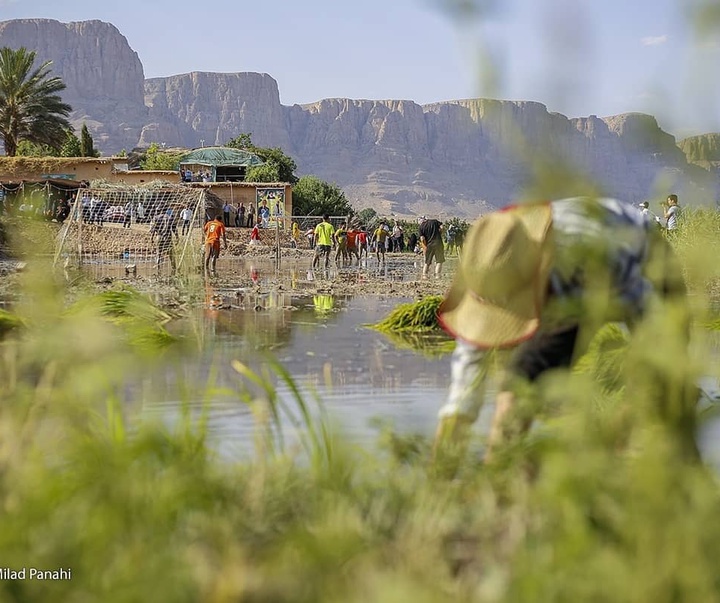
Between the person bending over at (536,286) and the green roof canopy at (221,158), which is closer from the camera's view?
the person bending over at (536,286)

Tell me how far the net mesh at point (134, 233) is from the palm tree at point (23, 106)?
11.2m

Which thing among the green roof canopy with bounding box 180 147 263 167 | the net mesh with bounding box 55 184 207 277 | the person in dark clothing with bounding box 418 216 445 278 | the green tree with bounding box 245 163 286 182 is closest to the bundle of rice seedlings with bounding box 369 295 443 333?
the net mesh with bounding box 55 184 207 277

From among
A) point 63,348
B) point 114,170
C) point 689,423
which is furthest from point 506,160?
point 114,170

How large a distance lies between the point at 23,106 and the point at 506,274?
53.2 m

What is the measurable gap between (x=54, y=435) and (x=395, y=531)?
3.70 ft

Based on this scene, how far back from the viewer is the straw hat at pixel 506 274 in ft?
13.2

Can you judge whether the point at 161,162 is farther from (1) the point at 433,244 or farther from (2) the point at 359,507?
(2) the point at 359,507

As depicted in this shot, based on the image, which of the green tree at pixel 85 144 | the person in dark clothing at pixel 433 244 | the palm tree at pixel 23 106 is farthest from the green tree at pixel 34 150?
the person in dark clothing at pixel 433 244

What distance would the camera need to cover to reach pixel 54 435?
3.50m

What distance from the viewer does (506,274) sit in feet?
13.4

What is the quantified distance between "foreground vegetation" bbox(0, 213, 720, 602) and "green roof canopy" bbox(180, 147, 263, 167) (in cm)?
6353

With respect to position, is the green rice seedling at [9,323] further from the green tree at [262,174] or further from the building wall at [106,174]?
the green tree at [262,174]

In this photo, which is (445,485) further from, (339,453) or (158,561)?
(158,561)

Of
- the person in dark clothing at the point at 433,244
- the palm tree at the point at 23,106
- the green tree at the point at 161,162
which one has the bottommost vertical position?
the person in dark clothing at the point at 433,244
